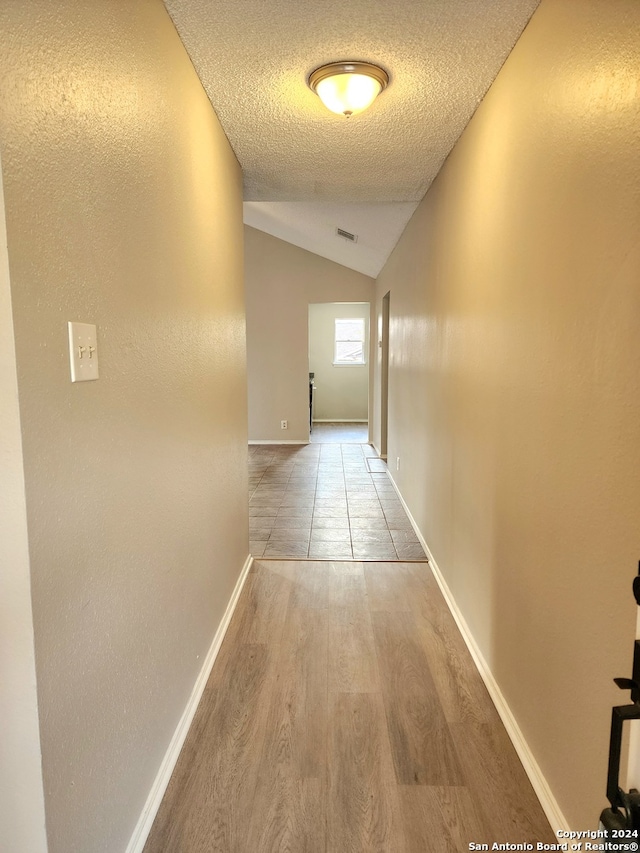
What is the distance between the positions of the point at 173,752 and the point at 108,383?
1.21 meters

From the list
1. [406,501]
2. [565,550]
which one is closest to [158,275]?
[565,550]

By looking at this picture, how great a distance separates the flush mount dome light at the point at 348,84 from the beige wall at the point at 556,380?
1.50 ft

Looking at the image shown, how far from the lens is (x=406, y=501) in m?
4.26

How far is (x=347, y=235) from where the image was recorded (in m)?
5.18

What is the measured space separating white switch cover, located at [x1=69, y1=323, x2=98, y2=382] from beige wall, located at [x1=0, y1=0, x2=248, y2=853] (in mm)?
25

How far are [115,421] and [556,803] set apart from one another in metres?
1.52

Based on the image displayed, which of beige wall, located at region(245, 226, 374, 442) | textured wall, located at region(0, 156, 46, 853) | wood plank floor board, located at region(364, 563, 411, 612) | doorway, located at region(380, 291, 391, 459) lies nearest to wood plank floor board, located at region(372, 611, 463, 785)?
wood plank floor board, located at region(364, 563, 411, 612)

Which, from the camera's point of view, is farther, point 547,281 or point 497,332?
point 497,332

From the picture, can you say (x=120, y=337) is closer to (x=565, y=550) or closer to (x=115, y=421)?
(x=115, y=421)

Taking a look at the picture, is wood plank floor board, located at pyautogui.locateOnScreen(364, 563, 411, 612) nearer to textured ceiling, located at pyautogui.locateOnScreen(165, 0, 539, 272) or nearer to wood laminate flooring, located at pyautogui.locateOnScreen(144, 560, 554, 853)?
wood laminate flooring, located at pyautogui.locateOnScreen(144, 560, 554, 853)

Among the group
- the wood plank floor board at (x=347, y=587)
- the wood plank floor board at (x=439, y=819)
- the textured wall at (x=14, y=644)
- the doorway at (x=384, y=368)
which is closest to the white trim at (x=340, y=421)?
the doorway at (x=384, y=368)

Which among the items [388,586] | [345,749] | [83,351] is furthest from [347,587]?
[83,351]

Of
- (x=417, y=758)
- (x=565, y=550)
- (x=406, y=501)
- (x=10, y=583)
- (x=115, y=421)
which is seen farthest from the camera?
(x=406, y=501)

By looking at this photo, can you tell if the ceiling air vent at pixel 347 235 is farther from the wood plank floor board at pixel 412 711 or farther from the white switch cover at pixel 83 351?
the white switch cover at pixel 83 351
